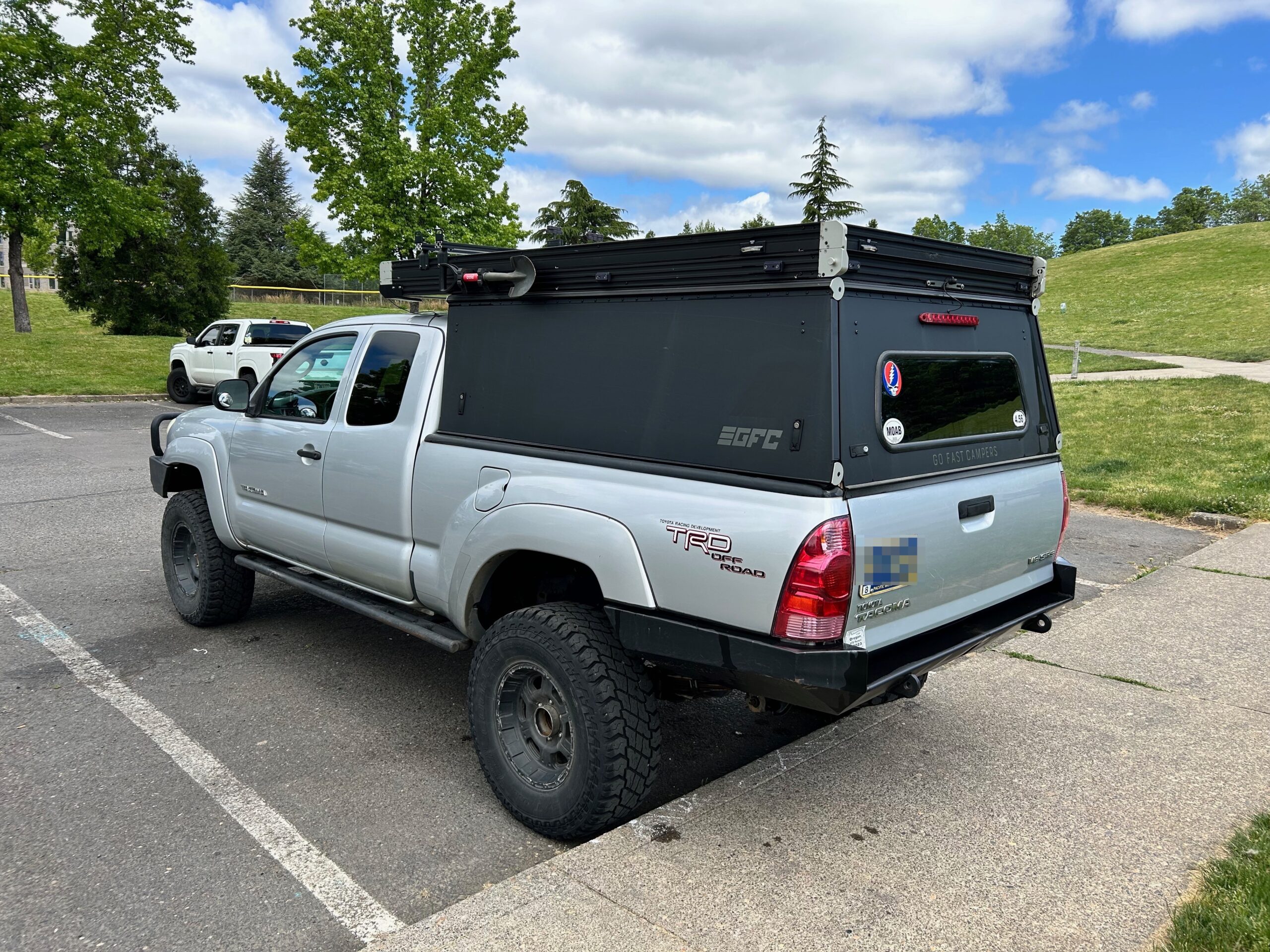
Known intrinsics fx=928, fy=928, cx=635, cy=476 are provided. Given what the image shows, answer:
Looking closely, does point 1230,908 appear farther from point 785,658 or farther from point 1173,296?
point 1173,296

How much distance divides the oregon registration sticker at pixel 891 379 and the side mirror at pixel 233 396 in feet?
12.0

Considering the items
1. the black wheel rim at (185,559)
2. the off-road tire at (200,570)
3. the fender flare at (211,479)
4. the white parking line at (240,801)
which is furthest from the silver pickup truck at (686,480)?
the black wheel rim at (185,559)

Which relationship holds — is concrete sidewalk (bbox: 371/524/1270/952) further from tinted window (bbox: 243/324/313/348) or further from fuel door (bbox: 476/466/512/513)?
tinted window (bbox: 243/324/313/348)

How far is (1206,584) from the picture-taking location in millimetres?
6570

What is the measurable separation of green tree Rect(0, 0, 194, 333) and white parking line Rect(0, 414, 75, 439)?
748 cm

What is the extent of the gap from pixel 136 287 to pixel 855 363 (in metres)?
33.1

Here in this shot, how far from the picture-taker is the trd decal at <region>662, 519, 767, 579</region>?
9.45 feet

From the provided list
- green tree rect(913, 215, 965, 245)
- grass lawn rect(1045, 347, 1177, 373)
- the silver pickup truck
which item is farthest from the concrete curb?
green tree rect(913, 215, 965, 245)

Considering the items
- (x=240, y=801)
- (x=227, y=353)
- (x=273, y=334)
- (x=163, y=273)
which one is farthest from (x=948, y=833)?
(x=163, y=273)

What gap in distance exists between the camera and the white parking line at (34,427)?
1383cm

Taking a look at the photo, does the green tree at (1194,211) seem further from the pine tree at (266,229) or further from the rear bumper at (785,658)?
the rear bumper at (785,658)

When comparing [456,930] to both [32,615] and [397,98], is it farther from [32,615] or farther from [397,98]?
[397,98]

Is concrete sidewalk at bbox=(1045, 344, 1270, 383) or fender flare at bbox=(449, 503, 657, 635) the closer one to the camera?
fender flare at bbox=(449, 503, 657, 635)

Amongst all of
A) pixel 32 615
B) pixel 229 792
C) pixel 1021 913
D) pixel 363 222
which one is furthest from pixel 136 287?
pixel 1021 913
